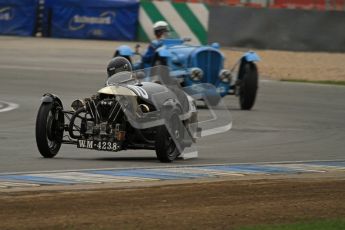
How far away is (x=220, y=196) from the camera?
10180mm

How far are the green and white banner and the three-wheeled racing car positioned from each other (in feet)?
76.7

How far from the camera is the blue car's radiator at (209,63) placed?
21984mm

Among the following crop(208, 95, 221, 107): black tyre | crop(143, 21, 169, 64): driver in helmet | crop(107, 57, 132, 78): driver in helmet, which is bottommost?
crop(208, 95, 221, 107): black tyre

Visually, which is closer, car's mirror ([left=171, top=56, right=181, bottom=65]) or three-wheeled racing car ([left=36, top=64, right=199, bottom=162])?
three-wheeled racing car ([left=36, top=64, right=199, bottom=162])

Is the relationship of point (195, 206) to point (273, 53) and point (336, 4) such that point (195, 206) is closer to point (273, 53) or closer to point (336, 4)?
point (273, 53)

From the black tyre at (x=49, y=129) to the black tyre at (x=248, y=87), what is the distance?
28.0 ft

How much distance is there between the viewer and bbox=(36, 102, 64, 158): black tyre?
1292 cm

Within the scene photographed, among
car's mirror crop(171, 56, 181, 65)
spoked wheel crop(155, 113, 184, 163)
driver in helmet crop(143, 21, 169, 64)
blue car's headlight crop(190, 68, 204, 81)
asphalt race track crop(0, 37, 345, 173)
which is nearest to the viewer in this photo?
spoked wheel crop(155, 113, 184, 163)

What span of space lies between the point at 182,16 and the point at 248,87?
1678 centimetres

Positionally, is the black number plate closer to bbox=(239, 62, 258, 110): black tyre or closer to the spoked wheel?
the spoked wheel

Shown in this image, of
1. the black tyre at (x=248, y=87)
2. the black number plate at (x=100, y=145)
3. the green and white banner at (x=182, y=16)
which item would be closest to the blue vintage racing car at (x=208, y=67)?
the black tyre at (x=248, y=87)

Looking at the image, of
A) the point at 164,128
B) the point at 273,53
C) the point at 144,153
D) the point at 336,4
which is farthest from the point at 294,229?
the point at 336,4

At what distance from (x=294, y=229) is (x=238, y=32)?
2870 cm

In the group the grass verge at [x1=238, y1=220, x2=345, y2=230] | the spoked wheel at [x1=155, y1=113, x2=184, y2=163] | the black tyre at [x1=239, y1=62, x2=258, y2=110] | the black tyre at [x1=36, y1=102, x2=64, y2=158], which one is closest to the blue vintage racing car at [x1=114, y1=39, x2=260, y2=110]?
the black tyre at [x1=239, y1=62, x2=258, y2=110]
